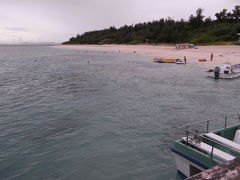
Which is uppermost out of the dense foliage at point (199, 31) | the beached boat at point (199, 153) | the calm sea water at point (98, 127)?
the dense foliage at point (199, 31)

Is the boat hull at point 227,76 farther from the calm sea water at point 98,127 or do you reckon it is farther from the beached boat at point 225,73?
the calm sea water at point 98,127

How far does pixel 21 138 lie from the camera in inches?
535

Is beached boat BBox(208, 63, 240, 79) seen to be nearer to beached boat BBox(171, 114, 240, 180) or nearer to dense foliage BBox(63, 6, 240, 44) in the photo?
beached boat BBox(171, 114, 240, 180)

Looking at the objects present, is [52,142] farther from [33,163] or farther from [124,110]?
[124,110]

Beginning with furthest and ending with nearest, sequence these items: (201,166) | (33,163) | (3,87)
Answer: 1. (3,87)
2. (33,163)
3. (201,166)

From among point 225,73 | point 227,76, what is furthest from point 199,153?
point 225,73

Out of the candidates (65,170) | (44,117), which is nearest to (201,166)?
(65,170)

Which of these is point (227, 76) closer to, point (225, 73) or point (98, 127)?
point (225, 73)

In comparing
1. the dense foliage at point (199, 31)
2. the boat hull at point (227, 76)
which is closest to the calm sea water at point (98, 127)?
the boat hull at point (227, 76)

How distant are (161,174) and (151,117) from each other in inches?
290

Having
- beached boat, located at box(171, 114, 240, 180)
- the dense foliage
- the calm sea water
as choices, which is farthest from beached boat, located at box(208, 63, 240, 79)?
the dense foliage

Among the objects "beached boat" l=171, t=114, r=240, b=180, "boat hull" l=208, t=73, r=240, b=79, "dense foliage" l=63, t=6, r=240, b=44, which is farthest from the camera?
"dense foliage" l=63, t=6, r=240, b=44

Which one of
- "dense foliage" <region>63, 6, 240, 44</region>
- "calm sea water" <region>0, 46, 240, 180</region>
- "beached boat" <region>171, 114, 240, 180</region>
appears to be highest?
"dense foliage" <region>63, 6, 240, 44</region>

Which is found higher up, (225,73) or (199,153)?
(225,73)
